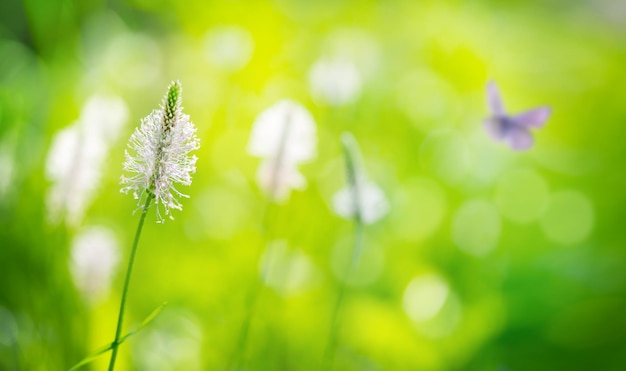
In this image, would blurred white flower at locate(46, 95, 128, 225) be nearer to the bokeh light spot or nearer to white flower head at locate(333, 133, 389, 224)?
white flower head at locate(333, 133, 389, 224)

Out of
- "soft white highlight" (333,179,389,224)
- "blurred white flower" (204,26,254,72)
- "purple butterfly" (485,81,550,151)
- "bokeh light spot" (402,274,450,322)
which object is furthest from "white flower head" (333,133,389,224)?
"blurred white flower" (204,26,254,72)

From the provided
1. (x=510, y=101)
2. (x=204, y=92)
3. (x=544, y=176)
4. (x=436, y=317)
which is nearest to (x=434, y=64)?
(x=510, y=101)

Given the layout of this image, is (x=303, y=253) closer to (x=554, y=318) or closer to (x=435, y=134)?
(x=554, y=318)

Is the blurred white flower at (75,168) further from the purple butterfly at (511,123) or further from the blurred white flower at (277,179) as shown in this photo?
the purple butterfly at (511,123)

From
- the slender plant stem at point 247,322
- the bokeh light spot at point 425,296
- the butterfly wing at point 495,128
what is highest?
the butterfly wing at point 495,128

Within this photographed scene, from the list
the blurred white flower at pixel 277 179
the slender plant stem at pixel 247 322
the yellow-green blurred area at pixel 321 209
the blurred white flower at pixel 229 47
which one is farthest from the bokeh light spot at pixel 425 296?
the blurred white flower at pixel 229 47

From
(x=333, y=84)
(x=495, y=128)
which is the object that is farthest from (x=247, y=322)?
(x=333, y=84)

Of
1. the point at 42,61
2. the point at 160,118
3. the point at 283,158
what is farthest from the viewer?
the point at 42,61

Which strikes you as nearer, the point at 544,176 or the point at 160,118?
the point at 160,118
